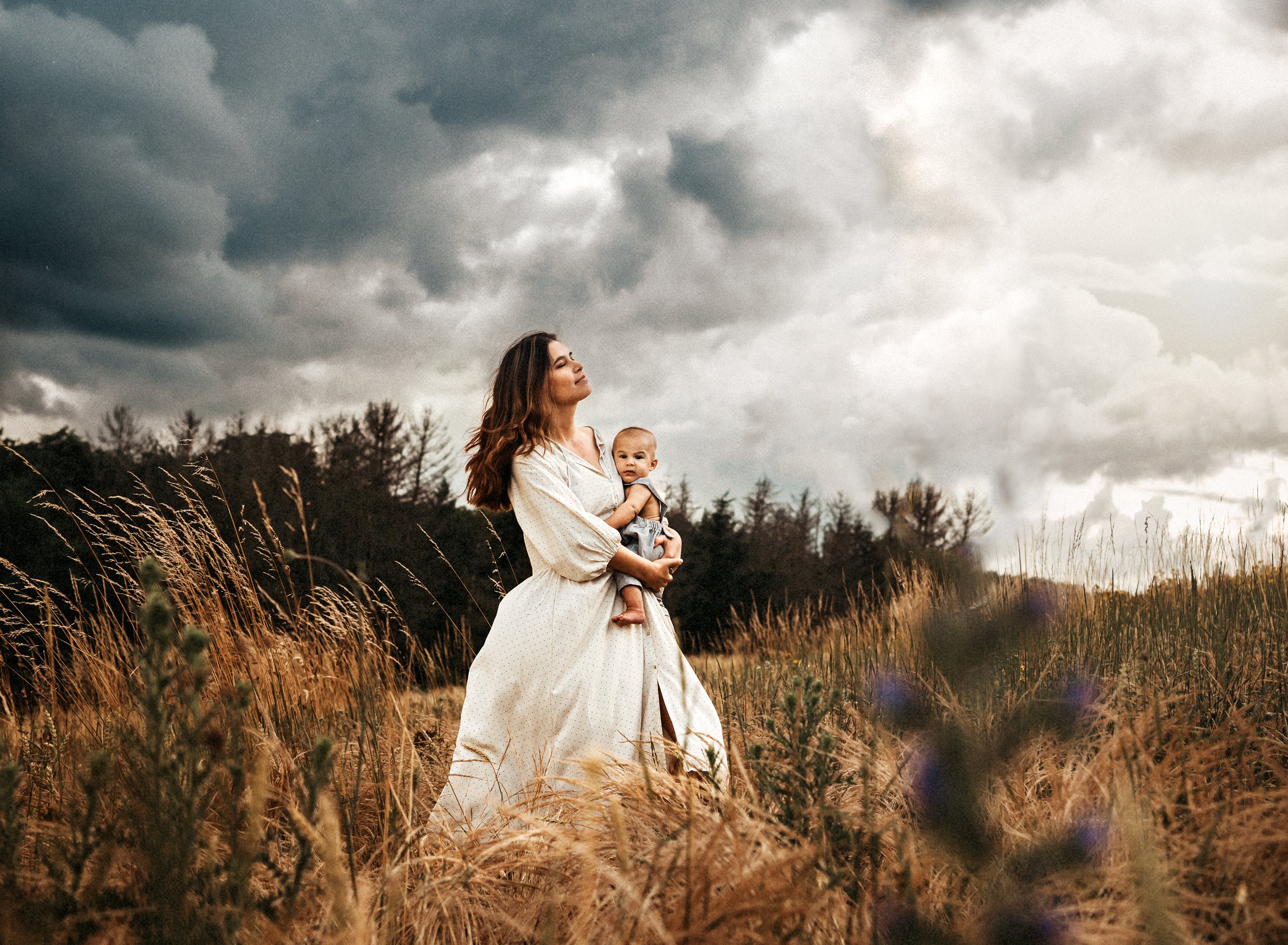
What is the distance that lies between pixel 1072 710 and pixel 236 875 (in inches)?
46.2

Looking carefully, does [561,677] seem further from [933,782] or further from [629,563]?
[933,782]

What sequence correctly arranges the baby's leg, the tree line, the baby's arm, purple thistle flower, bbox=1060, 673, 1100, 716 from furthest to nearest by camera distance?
1. the tree line
2. the baby's arm
3. the baby's leg
4. purple thistle flower, bbox=1060, 673, 1100, 716

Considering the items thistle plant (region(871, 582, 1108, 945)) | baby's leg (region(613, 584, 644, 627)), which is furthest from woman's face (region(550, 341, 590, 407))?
thistle plant (region(871, 582, 1108, 945))

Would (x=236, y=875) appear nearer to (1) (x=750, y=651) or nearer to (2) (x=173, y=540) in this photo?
(2) (x=173, y=540)

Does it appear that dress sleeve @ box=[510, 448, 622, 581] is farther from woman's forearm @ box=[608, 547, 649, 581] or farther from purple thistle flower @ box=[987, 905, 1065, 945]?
purple thistle flower @ box=[987, 905, 1065, 945]

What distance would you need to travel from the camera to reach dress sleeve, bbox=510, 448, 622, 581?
2.77 m

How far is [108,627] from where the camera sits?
417 centimetres

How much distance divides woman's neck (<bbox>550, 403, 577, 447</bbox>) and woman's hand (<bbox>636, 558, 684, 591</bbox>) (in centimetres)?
60

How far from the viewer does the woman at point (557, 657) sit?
2686 mm

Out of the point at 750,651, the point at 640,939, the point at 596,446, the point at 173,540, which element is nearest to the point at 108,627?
the point at 173,540

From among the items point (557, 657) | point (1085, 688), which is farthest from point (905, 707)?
point (557, 657)

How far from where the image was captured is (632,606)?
9.47ft

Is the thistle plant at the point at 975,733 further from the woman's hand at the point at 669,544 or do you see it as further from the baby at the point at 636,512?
the woman's hand at the point at 669,544

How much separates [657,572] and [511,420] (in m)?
0.81
